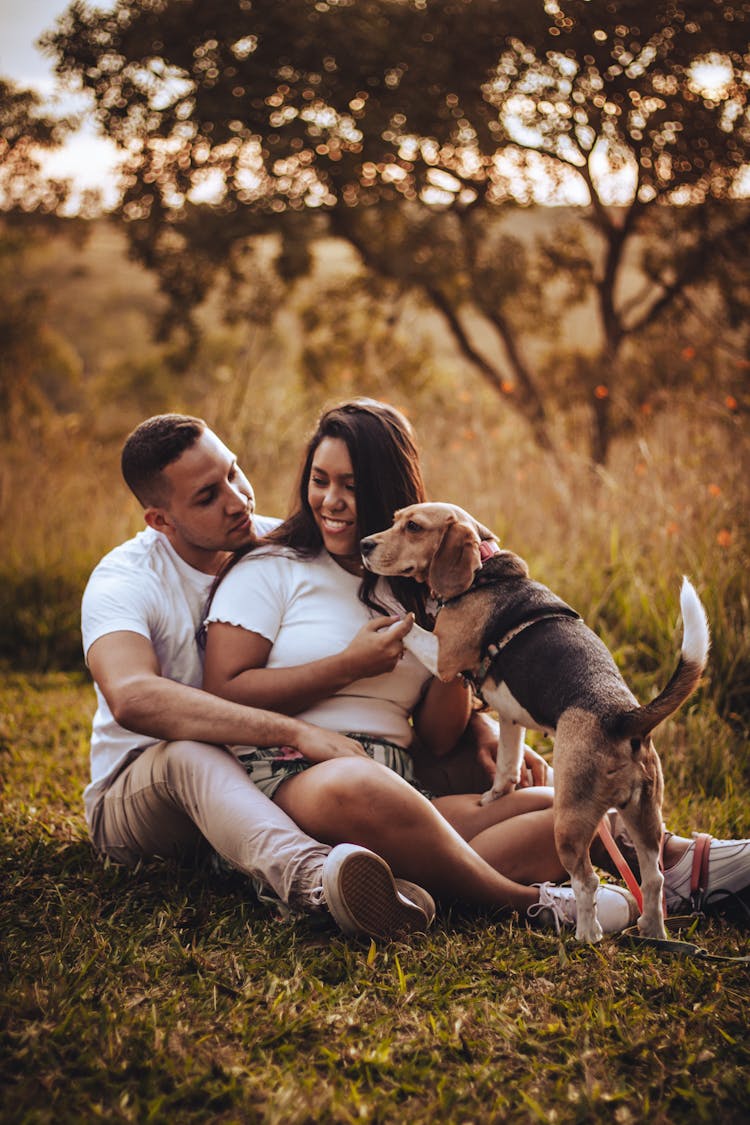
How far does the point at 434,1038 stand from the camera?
6.99ft

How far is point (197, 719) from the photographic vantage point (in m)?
2.69

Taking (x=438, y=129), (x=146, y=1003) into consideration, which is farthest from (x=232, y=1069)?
(x=438, y=129)

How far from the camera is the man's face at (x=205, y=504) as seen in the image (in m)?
3.00

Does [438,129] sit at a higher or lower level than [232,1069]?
higher

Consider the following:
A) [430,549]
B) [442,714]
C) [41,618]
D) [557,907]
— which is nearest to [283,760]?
[442,714]

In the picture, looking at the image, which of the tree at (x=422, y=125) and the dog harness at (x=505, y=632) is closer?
the dog harness at (x=505, y=632)

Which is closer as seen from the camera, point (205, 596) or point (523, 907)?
point (523, 907)

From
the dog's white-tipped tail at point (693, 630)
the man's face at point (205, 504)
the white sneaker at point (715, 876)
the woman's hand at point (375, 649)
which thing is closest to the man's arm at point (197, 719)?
the woman's hand at point (375, 649)

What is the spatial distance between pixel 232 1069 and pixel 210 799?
2.67ft

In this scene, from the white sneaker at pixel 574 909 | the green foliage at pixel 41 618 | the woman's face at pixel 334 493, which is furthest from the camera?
the green foliage at pixel 41 618

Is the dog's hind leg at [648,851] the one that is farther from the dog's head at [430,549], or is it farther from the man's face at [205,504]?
the man's face at [205,504]

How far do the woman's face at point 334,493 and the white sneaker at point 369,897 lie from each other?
104cm

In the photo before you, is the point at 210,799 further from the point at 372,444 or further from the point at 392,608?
the point at 372,444

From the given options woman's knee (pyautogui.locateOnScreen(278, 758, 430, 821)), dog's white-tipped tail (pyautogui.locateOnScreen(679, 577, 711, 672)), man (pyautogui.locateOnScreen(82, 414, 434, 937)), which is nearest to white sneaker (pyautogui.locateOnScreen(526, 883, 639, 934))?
man (pyautogui.locateOnScreen(82, 414, 434, 937))
